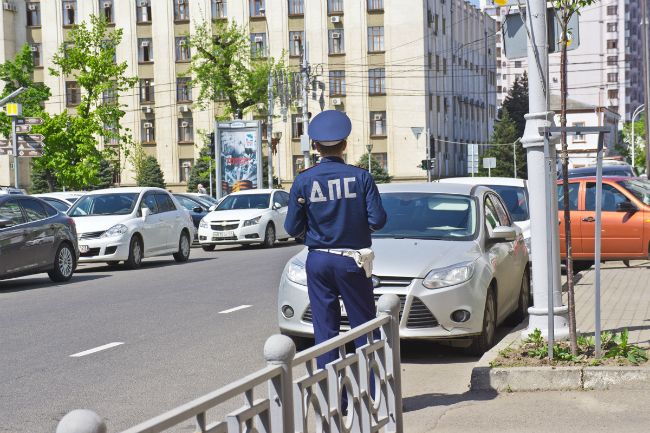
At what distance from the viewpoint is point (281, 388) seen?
174 inches

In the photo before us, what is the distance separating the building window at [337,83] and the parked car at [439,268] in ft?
227

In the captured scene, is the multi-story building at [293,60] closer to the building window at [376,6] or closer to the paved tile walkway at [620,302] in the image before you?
the building window at [376,6]

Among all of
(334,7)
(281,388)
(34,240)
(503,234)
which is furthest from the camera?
(334,7)

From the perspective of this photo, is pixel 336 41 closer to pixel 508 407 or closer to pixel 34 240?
pixel 34 240

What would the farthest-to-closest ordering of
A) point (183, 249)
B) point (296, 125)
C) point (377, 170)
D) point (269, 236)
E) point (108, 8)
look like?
point (108, 8) → point (296, 125) → point (377, 170) → point (269, 236) → point (183, 249)

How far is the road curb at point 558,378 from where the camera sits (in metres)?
8.16

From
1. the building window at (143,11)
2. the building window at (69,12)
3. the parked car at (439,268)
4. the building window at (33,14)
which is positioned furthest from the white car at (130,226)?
the building window at (33,14)

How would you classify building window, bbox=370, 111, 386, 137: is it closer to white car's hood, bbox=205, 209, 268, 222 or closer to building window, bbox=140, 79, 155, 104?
building window, bbox=140, 79, 155, 104

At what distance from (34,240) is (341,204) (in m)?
12.9

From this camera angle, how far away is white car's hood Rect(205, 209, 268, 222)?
30.5m

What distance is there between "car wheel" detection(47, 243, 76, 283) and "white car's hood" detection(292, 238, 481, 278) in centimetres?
976

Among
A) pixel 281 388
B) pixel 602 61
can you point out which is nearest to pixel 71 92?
pixel 281 388

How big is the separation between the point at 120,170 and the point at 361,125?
17.6 metres

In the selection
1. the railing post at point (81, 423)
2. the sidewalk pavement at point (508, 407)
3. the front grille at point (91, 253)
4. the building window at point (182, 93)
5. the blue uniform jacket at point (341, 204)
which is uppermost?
the building window at point (182, 93)
